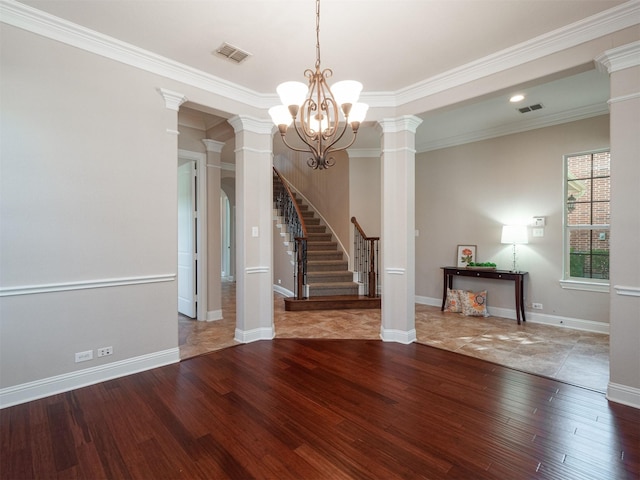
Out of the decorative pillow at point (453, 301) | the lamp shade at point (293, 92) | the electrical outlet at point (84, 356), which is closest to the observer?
the lamp shade at point (293, 92)

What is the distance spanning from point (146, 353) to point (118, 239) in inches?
44.4

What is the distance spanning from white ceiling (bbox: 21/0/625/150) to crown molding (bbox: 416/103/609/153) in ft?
2.35

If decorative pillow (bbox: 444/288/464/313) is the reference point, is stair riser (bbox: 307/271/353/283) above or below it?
above

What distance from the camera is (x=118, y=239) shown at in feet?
9.72

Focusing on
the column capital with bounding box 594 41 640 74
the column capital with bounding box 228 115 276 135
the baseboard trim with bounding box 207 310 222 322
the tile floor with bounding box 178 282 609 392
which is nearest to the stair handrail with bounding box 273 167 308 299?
the tile floor with bounding box 178 282 609 392

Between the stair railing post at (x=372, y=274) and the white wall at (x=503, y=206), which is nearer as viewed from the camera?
the white wall at (x=503, y=206)

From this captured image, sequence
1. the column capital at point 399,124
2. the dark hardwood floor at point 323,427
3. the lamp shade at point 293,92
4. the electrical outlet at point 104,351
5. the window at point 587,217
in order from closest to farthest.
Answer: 1. the dark hardwood floor at point 323,427
2. the lamp shade at point 293,92
3. the electrical outlet at point 104,351
4. the column capital at point 399,124
5. the window at point 587,217

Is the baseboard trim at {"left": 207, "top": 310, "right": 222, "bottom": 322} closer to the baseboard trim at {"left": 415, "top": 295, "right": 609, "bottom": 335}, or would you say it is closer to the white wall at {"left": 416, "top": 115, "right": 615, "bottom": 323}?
the white wall at {"left": 416, "top": 115, "right": 615, "bottom": 323}

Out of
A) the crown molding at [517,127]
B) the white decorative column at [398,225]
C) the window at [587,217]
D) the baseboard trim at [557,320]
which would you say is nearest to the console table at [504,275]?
the baseboard trim at [557,320]

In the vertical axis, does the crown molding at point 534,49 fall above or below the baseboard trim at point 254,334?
above

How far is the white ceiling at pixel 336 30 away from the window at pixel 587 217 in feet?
3.98

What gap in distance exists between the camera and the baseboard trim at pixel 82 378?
8.10 feet

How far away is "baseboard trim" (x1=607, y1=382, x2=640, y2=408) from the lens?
2441 mm

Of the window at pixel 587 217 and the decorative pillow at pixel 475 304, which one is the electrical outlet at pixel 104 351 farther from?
the window at pixel 587 217
